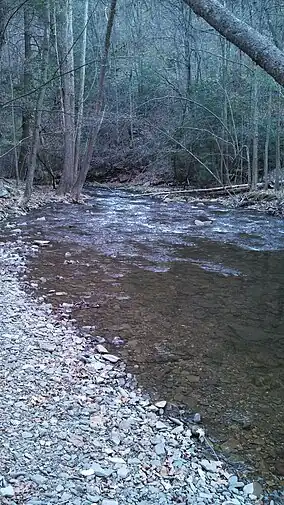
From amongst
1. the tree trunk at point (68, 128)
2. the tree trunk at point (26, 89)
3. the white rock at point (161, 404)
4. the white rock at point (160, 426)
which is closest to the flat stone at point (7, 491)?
the white rock at point (160, 426)

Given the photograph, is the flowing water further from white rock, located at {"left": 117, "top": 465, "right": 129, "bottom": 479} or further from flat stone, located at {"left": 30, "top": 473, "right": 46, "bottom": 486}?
flat stone, located at {"left": 30, "top": 473, "right": 46, "bottom": 486}

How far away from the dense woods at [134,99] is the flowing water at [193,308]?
299 centimetres

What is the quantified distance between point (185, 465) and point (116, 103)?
2862cm

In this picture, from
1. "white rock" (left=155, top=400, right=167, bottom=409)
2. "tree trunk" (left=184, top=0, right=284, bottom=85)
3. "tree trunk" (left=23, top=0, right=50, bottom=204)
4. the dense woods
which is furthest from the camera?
the dense woods

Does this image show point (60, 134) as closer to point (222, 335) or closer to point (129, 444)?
point (222, 335)

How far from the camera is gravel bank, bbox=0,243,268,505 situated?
2.61 meters

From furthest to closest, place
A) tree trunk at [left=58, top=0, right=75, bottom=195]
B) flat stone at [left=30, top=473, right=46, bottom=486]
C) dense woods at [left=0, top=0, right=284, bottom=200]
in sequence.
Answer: tree trunk at [left=58, top=0, right=75, bottom=195] < dense woods at [left=0, top=0, right=284, bottom=200] < flat stone at [left=30, top=473, right=46, bottom=486]

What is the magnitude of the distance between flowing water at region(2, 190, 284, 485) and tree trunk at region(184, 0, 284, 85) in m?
2.51

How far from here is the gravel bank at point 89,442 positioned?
8.57 ft

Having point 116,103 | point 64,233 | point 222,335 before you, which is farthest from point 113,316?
point 116,103

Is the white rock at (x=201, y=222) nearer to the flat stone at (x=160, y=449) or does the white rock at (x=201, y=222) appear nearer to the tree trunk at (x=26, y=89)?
the tree trunk at (x=26, y=89)

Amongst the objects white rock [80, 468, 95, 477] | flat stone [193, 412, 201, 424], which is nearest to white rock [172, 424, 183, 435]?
flat stone [193, 412, 201, 424]

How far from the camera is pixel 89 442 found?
3.06m

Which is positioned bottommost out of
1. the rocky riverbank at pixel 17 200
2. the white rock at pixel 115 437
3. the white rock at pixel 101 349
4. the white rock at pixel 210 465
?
the white rock at pixel 210 465
